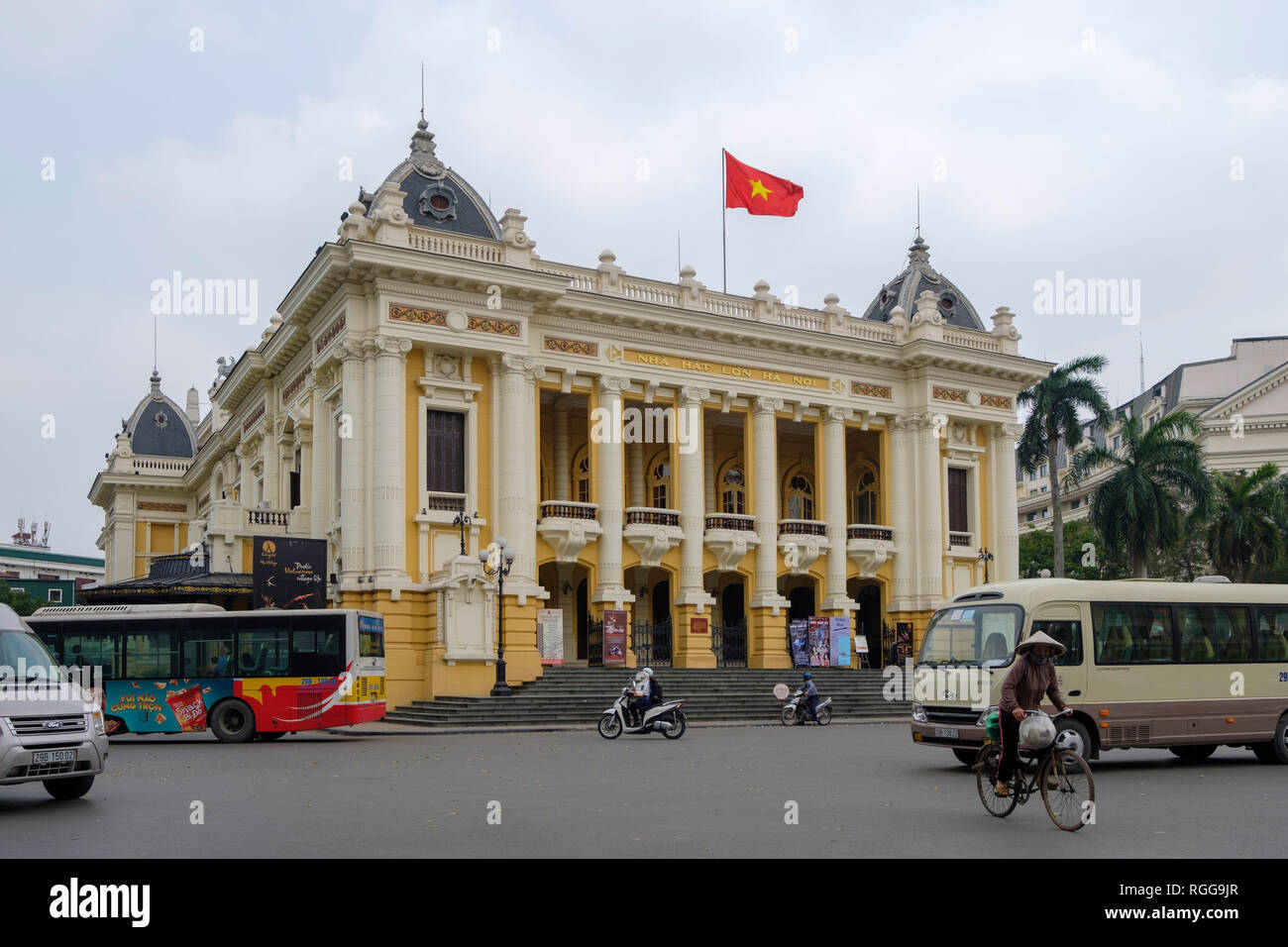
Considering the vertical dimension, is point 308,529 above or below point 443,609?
above

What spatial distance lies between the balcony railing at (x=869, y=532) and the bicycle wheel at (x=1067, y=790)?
32274 mm

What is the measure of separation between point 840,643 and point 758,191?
48.9 feet

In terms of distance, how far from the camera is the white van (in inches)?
472

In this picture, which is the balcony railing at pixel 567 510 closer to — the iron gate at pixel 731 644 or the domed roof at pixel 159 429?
the iron gate at pixel 731 644

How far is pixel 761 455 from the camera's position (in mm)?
40719

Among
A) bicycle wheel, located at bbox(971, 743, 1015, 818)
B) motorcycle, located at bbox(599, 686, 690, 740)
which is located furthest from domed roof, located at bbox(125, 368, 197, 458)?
bicycle wheel, located at bbox(971, 743, 1015, 818)

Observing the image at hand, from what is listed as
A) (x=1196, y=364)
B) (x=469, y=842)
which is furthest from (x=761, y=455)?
(x=1196, y=364)

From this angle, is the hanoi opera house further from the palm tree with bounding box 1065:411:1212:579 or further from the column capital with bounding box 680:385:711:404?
the palm tree with bounding box 1065:411:1212:579

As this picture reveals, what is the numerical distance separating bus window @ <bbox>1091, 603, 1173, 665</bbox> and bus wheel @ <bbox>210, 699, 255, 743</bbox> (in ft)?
52.8

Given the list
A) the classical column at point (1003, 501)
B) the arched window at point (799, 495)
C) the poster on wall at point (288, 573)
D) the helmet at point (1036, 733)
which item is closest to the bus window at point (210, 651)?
the poster on wall at point (288, 573)

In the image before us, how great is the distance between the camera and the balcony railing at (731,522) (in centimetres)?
4003

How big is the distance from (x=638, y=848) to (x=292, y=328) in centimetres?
3143

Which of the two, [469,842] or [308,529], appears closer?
[469,842]
